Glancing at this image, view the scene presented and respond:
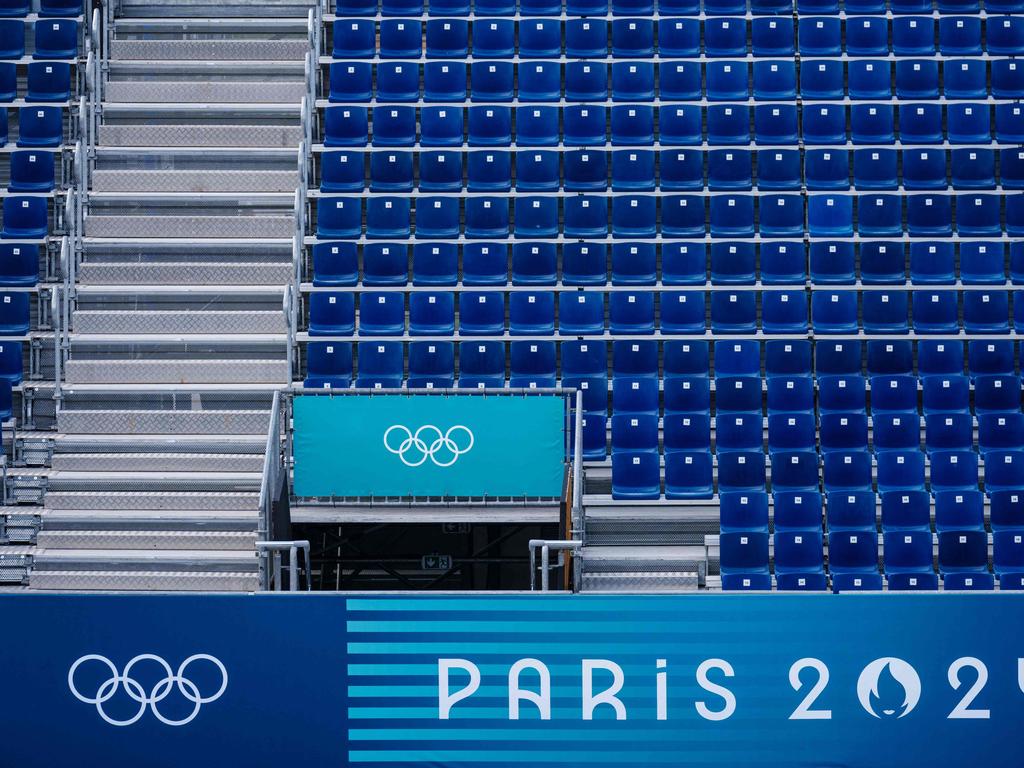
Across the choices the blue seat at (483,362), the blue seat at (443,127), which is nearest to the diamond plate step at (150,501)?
the blue seat at (483,362)

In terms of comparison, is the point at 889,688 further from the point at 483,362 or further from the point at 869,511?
the point at 483,362

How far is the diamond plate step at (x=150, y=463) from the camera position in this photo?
41.6 feet

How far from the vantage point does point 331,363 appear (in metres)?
13.4

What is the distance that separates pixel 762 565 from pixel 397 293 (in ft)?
13.6

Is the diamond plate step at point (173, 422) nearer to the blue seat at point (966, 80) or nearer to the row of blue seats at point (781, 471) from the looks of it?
the row of blue seats at point (781, 471)

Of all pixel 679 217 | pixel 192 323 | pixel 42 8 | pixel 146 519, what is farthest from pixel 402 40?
pixel 146 519

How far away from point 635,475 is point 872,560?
1956 millimetres

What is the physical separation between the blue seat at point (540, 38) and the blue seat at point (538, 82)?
15.0 inches

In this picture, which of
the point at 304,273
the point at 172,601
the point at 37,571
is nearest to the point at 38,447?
the point at 37,571

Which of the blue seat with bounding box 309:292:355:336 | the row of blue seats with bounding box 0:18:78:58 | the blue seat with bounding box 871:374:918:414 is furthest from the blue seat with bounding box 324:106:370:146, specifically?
the blue seat with bounding box 871:374:918:414

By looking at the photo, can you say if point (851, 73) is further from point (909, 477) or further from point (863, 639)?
point (863, 639)

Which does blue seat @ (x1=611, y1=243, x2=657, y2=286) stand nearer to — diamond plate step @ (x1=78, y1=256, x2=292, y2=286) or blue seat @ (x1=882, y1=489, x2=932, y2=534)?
diamond plate step @ (x1=78, y1=256, x2=292, y2=286)

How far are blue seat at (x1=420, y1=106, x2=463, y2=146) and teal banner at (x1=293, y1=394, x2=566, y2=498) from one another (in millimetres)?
4389

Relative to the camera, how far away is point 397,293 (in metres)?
13.8
